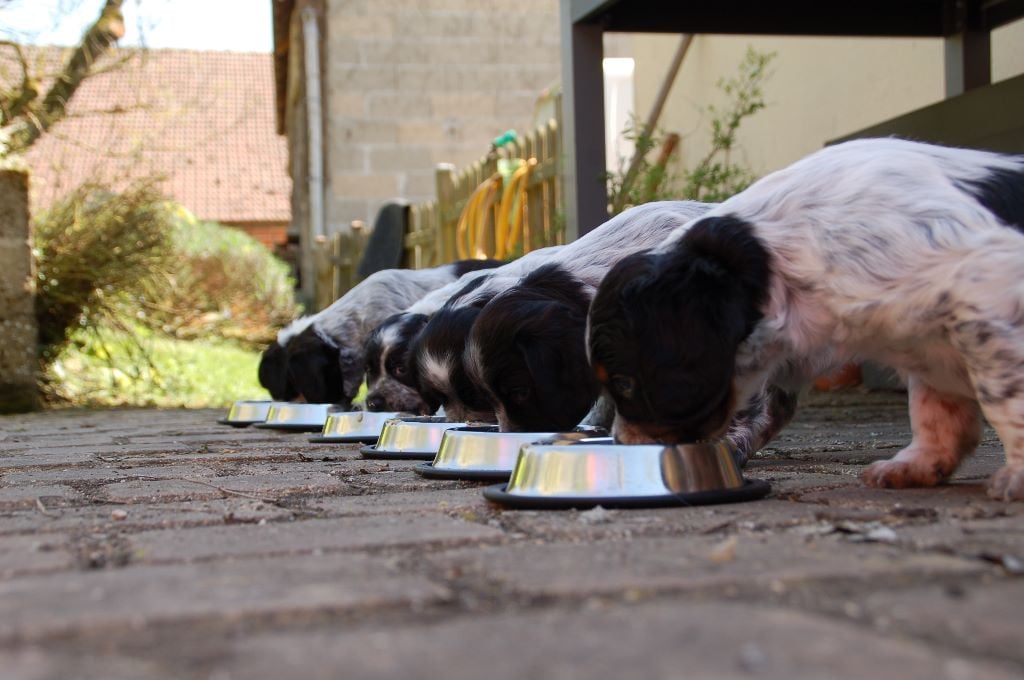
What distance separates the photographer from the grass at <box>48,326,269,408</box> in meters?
9.94

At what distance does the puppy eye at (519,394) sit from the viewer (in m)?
3.88

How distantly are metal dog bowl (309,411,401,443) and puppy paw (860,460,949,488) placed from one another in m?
2.70

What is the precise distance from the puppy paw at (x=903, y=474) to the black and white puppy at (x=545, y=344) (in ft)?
3.48

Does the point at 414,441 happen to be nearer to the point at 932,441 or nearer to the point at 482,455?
the point at 482,455

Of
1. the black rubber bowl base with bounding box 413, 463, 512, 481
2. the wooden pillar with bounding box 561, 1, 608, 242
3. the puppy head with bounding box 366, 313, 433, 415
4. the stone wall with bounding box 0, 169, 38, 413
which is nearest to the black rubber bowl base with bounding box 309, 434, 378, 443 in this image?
the puppy head with bounding box 366, 313, 433, 415

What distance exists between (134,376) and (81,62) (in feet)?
10.1

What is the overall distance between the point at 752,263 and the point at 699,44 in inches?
311

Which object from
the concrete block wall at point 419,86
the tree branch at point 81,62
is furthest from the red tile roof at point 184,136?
the concrete block wall at point 419,86

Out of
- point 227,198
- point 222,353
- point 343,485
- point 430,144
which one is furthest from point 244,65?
point 343,485

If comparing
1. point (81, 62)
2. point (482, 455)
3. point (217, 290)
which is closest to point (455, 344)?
point (482, 455)

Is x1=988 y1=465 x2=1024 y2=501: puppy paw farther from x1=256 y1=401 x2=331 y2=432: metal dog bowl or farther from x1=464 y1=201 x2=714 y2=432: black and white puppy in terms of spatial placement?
x1=256 y1=401 x2=331 y2=432: metal dog bowl

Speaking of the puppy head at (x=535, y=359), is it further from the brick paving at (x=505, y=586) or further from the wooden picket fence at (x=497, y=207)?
the wooden picket fence at (x=497, y=207)

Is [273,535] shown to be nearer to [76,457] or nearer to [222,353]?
[76,457]

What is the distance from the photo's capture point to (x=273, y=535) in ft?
7.65
